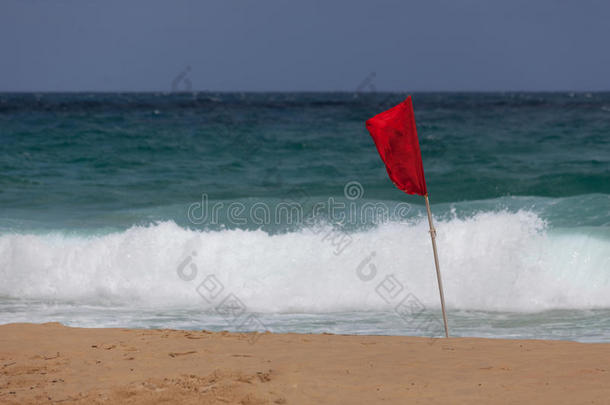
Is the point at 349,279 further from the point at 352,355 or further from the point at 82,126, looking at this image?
the point at 82,126

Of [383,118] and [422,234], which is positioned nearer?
[383,118]

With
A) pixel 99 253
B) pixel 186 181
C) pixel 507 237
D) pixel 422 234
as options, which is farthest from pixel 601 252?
pixel 186 181

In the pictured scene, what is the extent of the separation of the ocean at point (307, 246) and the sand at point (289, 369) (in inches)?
52.5

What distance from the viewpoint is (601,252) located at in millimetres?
10406

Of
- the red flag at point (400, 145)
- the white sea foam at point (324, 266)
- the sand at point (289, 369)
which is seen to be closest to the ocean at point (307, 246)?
the white sea foam at point (324, 266)

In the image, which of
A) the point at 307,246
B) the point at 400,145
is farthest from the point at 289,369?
the point at 307,246

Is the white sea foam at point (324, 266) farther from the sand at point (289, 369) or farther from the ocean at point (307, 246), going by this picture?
the sand at point (289, 369)

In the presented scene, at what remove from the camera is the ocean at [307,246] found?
27.5 feet

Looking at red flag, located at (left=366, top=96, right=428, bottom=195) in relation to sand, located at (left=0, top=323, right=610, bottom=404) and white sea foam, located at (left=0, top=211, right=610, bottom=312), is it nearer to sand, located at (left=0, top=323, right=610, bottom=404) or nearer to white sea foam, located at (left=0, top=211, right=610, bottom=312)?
sand, located at (left=0, top=323, right=610, bottom=404)

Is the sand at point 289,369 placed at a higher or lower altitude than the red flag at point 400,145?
lower

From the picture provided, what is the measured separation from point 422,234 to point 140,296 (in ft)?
14.8

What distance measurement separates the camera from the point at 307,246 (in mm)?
11008

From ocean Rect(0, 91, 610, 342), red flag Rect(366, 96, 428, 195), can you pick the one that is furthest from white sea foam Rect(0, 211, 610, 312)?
red flag Rect(366, 96, 428, 195)

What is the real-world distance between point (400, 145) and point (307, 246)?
5.38m
